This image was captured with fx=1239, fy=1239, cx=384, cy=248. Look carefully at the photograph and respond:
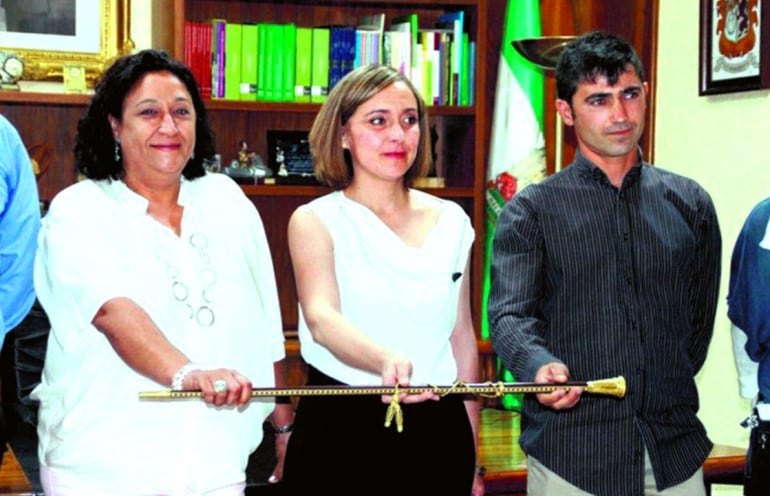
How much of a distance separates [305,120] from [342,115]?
2.48m

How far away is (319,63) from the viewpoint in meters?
4.71

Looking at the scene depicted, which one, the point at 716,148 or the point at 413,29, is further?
the point at 413,29

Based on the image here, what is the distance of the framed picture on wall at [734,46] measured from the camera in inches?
169

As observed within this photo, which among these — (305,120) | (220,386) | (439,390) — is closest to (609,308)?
(439,390)

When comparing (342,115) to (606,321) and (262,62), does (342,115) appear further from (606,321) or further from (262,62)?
(262,62)

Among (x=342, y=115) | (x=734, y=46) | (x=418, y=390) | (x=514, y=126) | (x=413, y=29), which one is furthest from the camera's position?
(x=514, y=126)

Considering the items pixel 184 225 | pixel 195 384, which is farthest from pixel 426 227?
pixel 195 384

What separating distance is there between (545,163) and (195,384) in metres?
3.08

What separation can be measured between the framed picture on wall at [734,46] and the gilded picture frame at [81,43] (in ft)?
7.02

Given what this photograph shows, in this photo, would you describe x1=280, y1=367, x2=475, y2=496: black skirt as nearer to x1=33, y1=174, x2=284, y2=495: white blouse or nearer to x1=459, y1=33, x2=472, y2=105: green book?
x1=33, y1=174, x2=284, y2=495: white blouse

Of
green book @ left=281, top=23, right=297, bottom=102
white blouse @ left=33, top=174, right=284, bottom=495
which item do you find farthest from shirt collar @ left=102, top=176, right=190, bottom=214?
→ green book @ left=281, top=23, right=297, bottom=102

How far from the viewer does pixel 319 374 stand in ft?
8.11

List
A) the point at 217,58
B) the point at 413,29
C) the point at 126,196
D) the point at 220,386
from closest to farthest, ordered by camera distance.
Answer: the point at 220,386
the point at 126,196
the point at 217,58
the point at 413,29

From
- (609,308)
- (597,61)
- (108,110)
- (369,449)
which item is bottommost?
(369,449)
